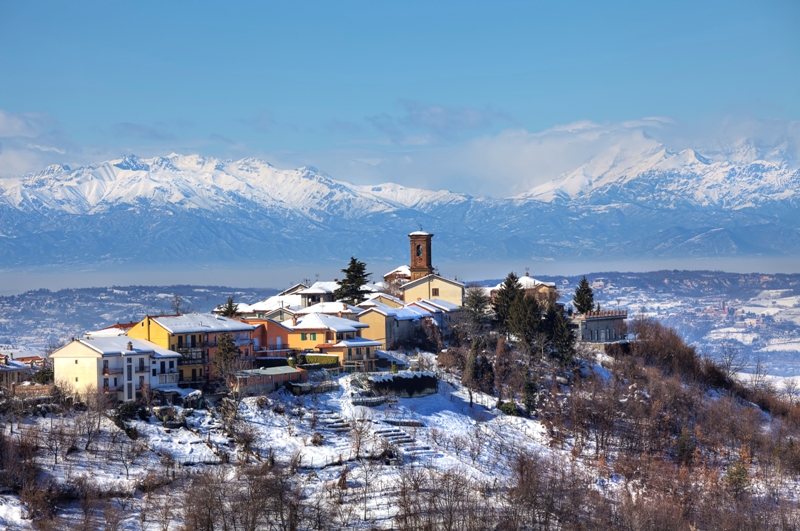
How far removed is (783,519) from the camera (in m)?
62.8

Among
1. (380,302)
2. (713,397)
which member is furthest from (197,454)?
(713,397)

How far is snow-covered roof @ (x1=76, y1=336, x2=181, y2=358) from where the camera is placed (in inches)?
2672

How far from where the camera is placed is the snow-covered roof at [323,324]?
82.4 meters

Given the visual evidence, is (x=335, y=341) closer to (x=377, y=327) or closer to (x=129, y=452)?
(x=377, y=327)

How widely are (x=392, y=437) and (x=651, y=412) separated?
69.2 feet

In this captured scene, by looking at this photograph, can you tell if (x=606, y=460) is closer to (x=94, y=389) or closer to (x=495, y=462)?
(x=495, y=462)

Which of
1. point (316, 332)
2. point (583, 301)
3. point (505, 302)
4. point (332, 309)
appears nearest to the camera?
point (316, 332)

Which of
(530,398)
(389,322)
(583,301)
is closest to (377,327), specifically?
(389,322)

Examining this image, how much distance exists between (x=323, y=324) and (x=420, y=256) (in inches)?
1297

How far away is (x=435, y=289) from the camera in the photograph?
107125mm

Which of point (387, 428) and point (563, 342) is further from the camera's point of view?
point (563, 342)

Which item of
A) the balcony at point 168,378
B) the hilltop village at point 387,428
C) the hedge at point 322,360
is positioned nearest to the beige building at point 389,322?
the hilltop village at point 387,428

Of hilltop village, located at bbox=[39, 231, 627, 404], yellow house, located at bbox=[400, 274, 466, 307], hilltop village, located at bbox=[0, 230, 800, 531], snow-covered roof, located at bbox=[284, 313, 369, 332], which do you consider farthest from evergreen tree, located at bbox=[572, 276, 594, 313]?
snow-covered roof, located at bbox=[284, 313, 369, 332]

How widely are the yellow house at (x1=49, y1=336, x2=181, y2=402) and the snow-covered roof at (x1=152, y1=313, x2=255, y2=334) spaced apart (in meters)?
4.01
